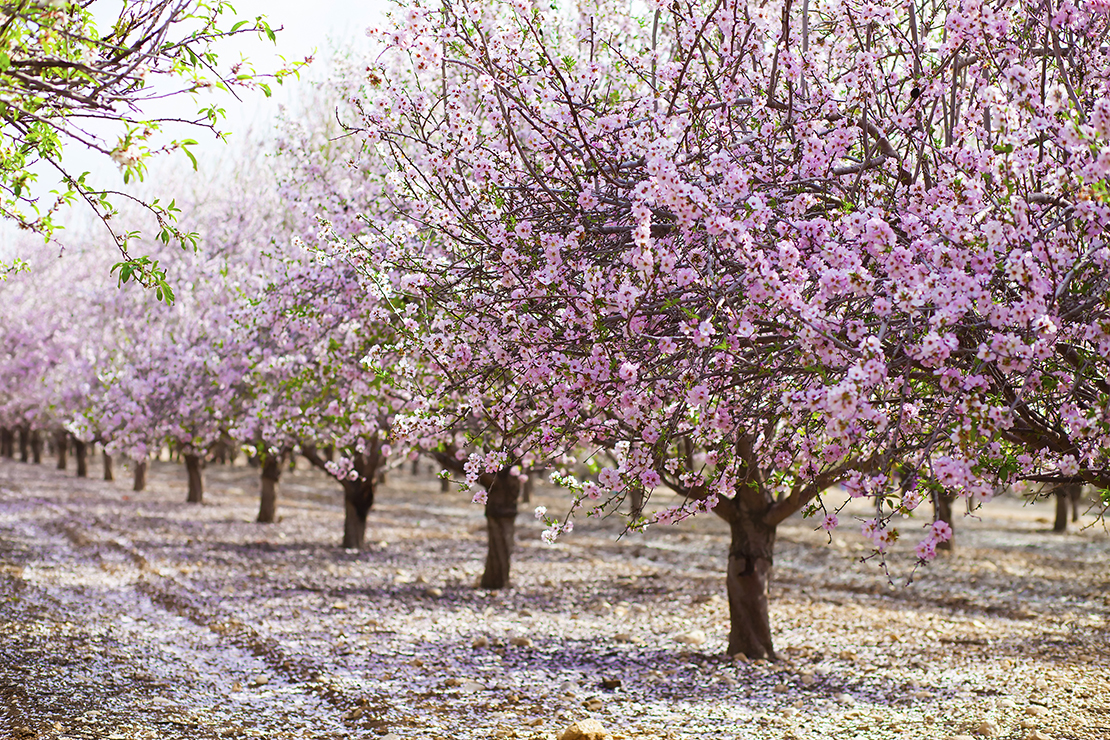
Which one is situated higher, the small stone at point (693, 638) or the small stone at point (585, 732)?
the small stone at point (585, 732)

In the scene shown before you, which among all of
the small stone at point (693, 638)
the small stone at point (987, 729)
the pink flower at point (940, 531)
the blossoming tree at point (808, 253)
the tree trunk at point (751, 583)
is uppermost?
the blossoming tree at point (808, 253)

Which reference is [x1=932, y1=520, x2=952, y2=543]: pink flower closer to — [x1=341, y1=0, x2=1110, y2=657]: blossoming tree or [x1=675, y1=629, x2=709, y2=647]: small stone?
[x1=341, y1=0, x2=1110, y2=657]: blossoming tree

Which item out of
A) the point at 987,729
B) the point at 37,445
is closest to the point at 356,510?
the point at 987,729

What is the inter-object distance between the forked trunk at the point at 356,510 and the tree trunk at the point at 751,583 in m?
11.4

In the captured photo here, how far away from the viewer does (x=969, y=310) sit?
14.4 feet

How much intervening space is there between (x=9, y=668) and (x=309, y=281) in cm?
523

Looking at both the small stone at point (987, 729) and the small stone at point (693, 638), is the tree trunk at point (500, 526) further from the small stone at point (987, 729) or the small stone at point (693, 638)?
the small stone at point (987, 729)

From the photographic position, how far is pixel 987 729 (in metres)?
7.75

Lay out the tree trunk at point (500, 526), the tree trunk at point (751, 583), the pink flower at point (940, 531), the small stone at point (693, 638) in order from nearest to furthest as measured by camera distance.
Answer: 1. the pink flower at point (940, 531)
2. the tree trunk at point (751, 583)
3. the small stone at point (693, 638)
4. the tree trunk at point (500, 526)

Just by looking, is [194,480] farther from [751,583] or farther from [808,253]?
[808,253]

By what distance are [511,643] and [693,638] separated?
2.34m

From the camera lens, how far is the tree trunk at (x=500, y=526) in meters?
15.1

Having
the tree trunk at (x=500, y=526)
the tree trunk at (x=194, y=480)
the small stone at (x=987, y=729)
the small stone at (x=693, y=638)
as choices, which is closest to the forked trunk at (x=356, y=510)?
the tree trunk at (x=500, y=526)

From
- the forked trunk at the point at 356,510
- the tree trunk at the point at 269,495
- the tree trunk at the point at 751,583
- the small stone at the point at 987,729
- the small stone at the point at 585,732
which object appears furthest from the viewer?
the tree trunk at the point at 269,495
